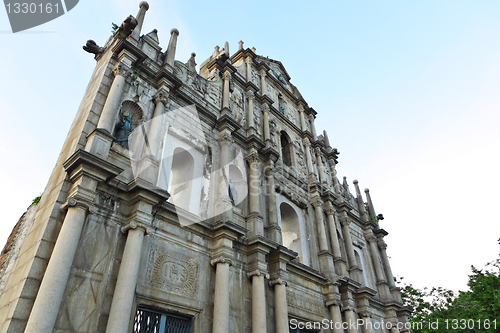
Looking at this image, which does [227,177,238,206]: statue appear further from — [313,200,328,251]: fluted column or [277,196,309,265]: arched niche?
[313,200,328,251]: fluted column

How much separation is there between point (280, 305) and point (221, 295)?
2242 millimetres

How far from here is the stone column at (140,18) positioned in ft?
34.7

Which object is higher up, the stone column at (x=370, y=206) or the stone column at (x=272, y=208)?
the stone column at (x=370, y=206)

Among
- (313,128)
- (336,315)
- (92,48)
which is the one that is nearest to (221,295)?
(336,315)

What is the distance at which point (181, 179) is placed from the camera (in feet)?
34.8

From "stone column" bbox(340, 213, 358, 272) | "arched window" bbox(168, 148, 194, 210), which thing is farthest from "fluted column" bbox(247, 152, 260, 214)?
"stone column" bbox(340, 213, 358, 272)

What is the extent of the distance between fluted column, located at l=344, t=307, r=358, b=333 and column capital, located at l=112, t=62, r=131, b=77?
34.8 feet

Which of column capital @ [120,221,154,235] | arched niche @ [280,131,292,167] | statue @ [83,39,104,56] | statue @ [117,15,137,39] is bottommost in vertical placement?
column capital @ [120,221,154,235]

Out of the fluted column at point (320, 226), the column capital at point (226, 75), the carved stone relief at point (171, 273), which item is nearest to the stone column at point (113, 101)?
the carved stone relief at point (171, 273)

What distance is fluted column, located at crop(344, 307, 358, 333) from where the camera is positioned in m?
11.9

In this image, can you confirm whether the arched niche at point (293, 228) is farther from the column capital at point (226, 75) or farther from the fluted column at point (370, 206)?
the fluted column at point (370, 206)

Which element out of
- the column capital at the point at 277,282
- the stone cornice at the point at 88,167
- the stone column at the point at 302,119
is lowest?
the column capital at the point at 277,282

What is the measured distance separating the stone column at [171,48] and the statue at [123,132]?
9.26ft

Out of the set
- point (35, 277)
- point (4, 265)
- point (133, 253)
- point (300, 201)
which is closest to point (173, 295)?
point (133, 253)
